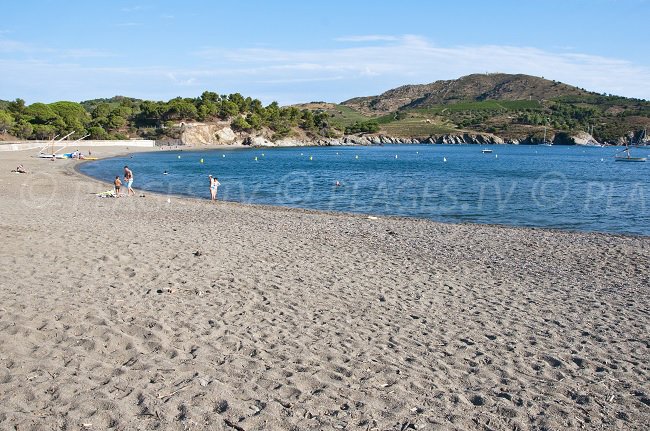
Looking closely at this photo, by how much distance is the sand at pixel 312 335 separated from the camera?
5.65 m

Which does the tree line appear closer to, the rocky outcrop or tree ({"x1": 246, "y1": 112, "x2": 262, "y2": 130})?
tree ({"x1": 246, "y1": 112, "x2": 262, "y2": 130})

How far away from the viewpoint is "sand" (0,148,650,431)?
5.65 metres

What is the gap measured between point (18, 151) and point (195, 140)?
65804 millimetres

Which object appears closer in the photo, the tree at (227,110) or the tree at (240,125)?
the tree at (240,125)

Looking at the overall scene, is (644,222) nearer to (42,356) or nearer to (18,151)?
(42,356)

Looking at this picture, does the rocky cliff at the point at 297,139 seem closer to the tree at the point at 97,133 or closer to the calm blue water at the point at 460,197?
the tree at the point at 97,133

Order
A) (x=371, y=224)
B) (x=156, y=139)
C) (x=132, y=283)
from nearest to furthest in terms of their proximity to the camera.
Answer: (x=132, y=283)
(x=371, y=224)
(x=156, y=139)

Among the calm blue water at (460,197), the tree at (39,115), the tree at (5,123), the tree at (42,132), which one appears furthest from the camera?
the tree at (39,115)

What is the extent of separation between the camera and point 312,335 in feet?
25.8

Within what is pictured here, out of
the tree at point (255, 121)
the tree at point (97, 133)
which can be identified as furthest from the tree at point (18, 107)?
the tree at point (255, 121)

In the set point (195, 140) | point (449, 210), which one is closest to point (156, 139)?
point (195, 140)

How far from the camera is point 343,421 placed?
545 centimetres

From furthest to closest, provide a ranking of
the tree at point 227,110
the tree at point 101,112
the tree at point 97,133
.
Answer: the tree at point 227,110 → the tree at point 101,112 → the tree at point 97,133

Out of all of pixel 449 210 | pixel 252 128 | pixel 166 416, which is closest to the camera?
pixel 166 416
